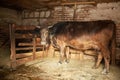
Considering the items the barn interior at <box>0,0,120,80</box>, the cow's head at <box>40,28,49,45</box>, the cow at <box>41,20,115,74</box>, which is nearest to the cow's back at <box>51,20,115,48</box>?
the cow at <box>41,20,115,74</box>

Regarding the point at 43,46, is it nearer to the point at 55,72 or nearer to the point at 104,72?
the point at 55,72

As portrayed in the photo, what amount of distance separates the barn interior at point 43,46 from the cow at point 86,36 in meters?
0.46

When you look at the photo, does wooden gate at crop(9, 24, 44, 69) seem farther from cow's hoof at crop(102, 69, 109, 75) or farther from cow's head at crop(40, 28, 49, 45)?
cow's hoof at crop(102, 69, 109, 75)

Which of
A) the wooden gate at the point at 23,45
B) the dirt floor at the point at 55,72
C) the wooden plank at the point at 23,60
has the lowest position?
the dirt floor at the point at 55,72

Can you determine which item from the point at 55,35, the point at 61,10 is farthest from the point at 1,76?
the point at 61,10

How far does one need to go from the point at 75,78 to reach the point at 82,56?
2202 millimetres

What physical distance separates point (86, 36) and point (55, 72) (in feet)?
5.43

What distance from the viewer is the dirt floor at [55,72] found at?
3.98 m

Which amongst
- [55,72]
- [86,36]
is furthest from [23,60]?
[86,36]

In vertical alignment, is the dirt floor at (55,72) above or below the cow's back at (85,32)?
below

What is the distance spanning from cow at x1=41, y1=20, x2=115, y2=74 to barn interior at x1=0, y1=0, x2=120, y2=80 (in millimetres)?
461

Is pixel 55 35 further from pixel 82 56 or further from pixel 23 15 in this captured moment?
pixel 23 15

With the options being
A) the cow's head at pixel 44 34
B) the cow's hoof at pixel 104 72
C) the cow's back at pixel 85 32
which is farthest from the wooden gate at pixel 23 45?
the cow's hoof at pixel 104 72

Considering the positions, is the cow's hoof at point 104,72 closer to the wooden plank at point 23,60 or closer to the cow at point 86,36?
the cow at point 86,36
